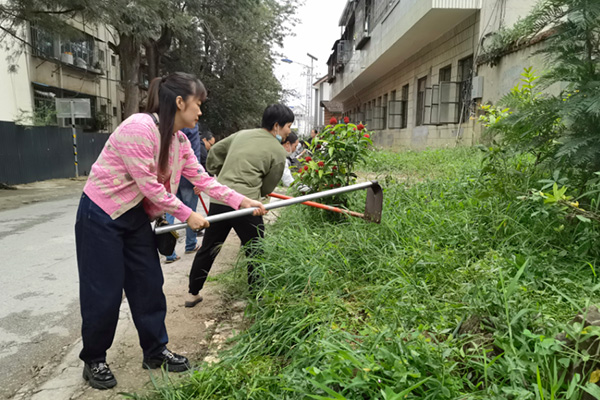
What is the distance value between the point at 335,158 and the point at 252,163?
4.87 ft

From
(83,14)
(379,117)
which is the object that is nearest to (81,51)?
(83,14)

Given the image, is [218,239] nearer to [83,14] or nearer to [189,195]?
[189,195]

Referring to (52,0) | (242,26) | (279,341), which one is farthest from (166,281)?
(242,26)

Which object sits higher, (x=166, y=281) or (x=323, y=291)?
(x=323, y=291)

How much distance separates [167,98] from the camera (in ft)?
8.52

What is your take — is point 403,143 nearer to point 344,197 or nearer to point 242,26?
point 242,26

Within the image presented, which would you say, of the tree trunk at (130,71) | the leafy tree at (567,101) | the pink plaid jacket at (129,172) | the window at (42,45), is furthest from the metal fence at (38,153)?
the leafy tree at (567,101)

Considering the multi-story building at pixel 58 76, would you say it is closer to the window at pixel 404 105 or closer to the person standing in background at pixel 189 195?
the person standing in background at pixel 189 195

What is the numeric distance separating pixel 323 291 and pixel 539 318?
1.27 meters

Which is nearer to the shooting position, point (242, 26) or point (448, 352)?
point (448, 352)

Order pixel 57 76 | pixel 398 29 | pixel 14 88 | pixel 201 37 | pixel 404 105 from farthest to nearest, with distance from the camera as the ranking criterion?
pixel 201 37 < pixel 57 76 < pixel 404 105 < pixel 14 88 < pixel 398 29

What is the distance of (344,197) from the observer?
16.5ft

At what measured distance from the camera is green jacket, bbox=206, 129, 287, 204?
368 cm

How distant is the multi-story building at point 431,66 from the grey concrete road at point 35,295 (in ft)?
20.2
